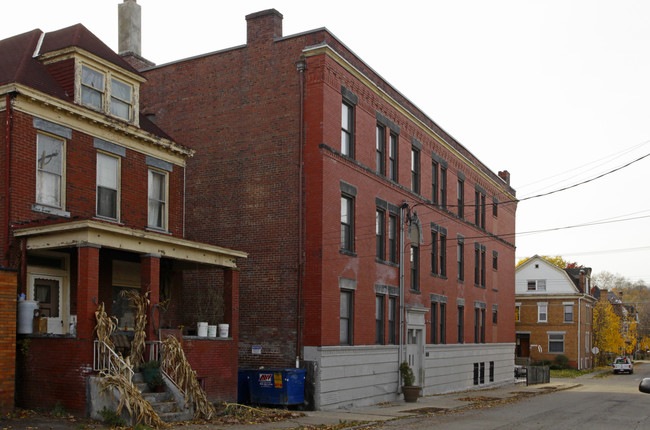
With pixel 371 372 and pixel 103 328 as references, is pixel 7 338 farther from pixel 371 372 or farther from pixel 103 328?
pixel 371 372

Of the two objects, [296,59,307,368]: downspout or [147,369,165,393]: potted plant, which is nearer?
[147,369,165,393]: potted plant

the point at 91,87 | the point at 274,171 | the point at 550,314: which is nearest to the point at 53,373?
the point at 91,87

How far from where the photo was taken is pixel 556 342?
69.7m

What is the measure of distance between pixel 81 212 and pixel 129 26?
12581mm

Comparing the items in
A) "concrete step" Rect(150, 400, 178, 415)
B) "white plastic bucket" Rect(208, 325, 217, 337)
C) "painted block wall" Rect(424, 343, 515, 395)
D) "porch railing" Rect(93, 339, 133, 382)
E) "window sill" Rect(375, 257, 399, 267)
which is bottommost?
"painted block wall" Rect(424, 343, 515, 395)

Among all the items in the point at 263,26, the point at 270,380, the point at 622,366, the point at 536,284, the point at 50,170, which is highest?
the point at 263,26

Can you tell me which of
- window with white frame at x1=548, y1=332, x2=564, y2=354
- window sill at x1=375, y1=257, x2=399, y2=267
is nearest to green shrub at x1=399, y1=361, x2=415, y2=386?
window sill at x1=375, y1=257, x2=399, y2=267

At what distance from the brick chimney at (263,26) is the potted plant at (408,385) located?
1349 cm

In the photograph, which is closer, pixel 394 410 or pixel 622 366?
pixel 394 410

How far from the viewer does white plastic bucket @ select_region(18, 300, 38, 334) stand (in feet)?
56.0

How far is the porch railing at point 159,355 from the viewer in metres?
17.7

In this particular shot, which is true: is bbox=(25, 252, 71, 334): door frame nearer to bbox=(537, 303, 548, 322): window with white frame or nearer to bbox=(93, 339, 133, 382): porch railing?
bbox=(93, 339, 133, 382): porch railing

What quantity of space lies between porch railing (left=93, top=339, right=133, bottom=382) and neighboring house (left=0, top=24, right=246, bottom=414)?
0.58 feet

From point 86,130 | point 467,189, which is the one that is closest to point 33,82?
point 86,130
